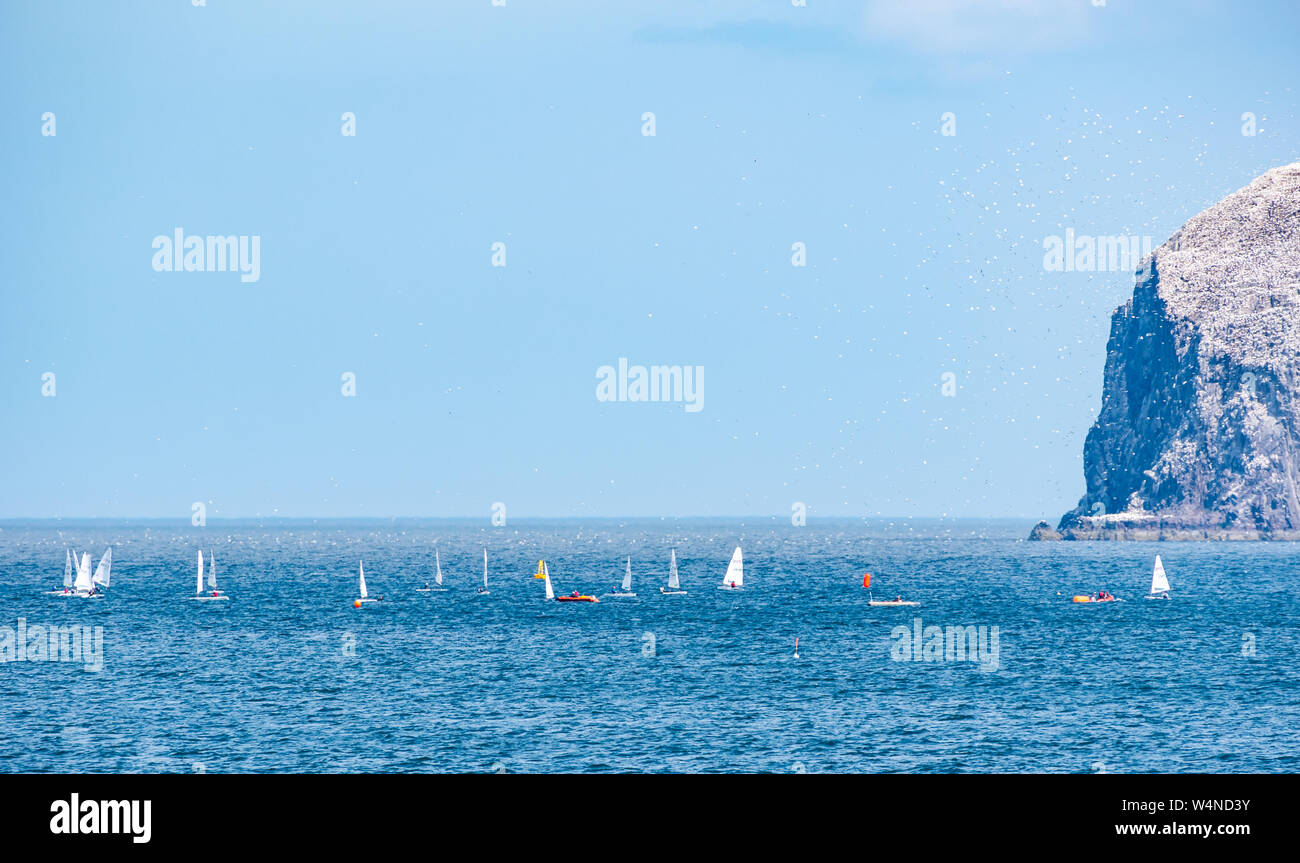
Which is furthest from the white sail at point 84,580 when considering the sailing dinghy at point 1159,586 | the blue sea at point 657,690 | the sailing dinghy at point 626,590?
the sailing dinghy at point 1159,586

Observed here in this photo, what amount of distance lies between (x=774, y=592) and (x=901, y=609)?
90.2 feet

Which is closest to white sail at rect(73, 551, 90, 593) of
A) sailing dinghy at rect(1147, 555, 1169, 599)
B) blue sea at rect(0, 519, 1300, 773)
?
blue sea at rect(0, 519, 1300, 773)

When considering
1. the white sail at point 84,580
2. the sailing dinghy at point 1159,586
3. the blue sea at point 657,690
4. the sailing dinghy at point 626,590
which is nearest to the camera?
the blue sea at point 657,690

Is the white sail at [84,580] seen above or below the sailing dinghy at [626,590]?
above

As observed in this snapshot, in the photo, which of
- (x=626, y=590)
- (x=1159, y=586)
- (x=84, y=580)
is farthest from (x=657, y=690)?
(x=84, y=580)

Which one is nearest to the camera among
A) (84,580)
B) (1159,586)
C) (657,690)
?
(657,690)

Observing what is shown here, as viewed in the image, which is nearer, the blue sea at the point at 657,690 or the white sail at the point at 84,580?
the blue sea at the point at 657,690

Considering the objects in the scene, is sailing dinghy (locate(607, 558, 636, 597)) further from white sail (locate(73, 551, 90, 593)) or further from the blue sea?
white sail (locate(73, 551, 90, 593))

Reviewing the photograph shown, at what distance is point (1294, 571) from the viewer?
186250 millimetres

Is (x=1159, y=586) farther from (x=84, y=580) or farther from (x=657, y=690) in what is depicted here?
(x=84, y=580)

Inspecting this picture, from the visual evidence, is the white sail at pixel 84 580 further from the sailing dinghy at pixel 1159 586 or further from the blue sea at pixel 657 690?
the sailing dinghy at pixel 1159 586

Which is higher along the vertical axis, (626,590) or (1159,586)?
(1159,586)
